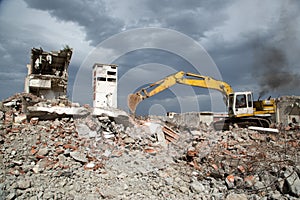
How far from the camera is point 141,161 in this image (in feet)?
19.7

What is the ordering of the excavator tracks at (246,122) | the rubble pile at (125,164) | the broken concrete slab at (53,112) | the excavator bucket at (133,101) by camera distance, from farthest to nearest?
the excavator tracks at (246,122), the excavator bucket at (133,101), the broken concrete slab at (53,112), the rubble pile at (125,164)

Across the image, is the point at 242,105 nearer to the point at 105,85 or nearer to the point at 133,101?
the point at 133,101

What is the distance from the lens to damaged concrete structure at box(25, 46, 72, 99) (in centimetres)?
1208

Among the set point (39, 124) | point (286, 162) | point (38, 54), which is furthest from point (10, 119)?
point (286, 162)

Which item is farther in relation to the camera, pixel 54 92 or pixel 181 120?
pixel 181 120

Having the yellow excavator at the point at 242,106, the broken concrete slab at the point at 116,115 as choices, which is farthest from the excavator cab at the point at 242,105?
the broken concrete slab at the point at 116,115

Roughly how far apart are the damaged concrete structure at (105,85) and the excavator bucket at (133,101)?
5.14 ft

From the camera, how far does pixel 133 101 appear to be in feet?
32.6

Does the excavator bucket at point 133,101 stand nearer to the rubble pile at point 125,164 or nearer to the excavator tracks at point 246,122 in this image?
the rubble pile at point 125,164

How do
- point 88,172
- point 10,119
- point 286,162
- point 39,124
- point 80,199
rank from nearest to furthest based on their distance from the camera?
1. point 80,199
2. point 88,172
3. point 286,162
4. point 39,124
5. point 10,119

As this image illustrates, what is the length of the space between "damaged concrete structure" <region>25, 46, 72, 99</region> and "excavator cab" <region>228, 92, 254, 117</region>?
901 centimetres

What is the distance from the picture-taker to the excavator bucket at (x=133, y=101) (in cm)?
971

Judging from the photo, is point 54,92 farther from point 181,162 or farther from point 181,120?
point 181,162

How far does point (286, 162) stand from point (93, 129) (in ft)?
17.7
